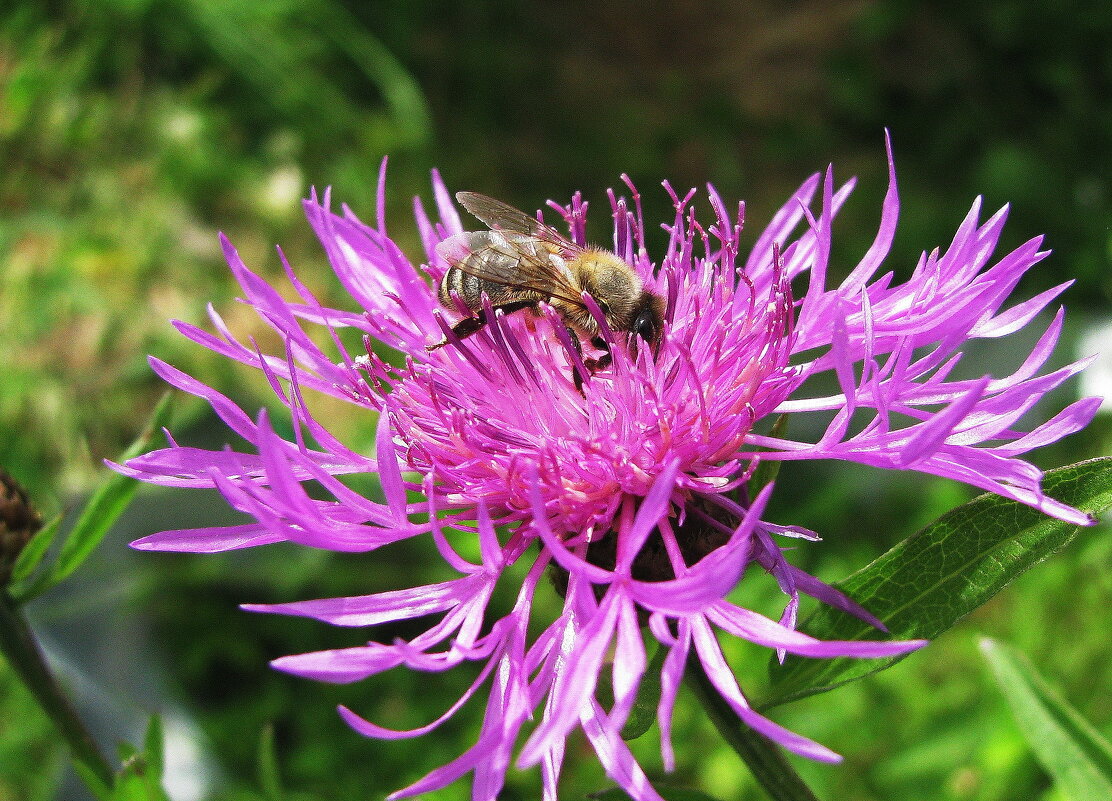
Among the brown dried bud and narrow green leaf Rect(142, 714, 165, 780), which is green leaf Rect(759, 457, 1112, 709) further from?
the brown dried bud

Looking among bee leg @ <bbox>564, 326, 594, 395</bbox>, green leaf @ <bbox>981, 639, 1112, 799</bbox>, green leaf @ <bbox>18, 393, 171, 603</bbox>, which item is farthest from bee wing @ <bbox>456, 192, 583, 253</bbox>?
green leaf @ <bbox>981, 639, 1112, 799</bbox>

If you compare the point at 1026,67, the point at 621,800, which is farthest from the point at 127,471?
the point at 1026,67

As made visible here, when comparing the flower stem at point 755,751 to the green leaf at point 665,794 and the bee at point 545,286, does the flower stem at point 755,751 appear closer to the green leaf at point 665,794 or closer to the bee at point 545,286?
the green leaf at point 665,794

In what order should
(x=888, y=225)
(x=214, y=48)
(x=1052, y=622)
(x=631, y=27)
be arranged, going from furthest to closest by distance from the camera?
1. (x=631, y=27)
2. (x=214, y=48)
3. (x=1052, y=622)
4. (x=888, y=225)

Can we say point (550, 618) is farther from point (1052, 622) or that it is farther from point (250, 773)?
point (1052, 622)

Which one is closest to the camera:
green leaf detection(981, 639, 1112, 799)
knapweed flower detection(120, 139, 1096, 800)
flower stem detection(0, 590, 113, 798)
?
knapweed flower detection(120, 139, 1096, 800)
